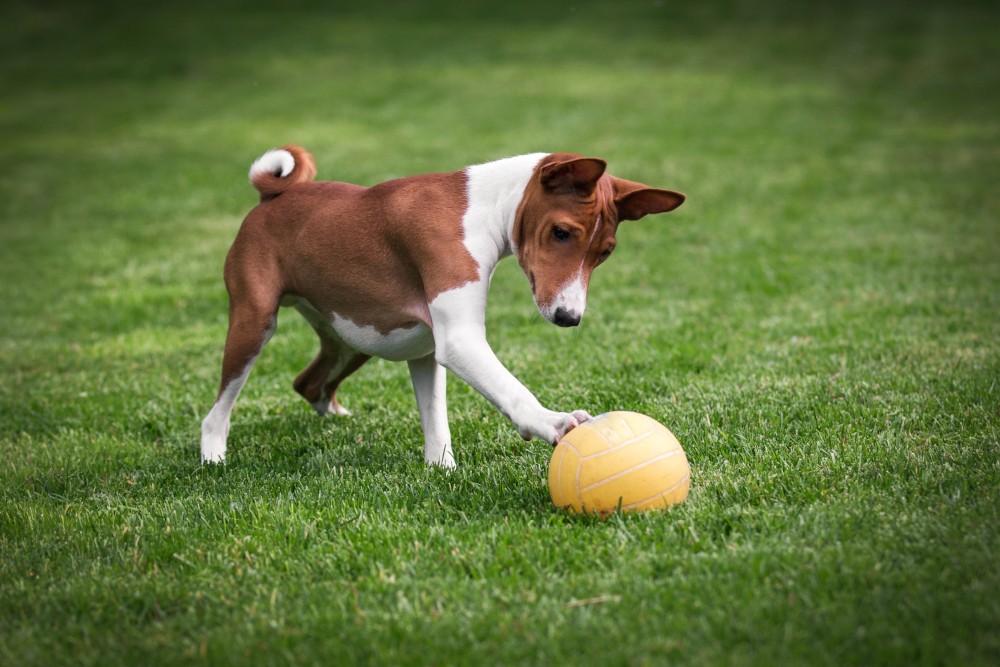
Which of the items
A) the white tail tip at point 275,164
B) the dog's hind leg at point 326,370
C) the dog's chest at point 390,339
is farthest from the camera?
the dog's hind leg at point 326,370

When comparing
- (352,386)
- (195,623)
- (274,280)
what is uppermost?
(274,280)

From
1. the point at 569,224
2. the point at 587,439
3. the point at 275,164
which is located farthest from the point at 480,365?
the point at 275,164

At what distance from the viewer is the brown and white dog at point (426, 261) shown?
4.11 meters

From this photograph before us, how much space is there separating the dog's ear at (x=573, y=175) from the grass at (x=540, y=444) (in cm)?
124

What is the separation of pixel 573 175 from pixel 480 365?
0.83 metres

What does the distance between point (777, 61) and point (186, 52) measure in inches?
508

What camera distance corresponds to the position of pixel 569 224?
4.07m

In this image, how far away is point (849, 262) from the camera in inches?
352

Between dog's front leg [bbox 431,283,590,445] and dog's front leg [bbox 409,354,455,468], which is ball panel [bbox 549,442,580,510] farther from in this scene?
dog's front leg [bbox 409,354,455,468]

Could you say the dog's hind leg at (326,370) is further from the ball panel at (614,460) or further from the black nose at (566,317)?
the ball panel at (614,460)

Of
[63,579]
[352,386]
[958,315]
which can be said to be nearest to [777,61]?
[958,315]

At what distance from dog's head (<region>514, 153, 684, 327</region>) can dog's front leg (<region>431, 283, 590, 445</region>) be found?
11.4 inches

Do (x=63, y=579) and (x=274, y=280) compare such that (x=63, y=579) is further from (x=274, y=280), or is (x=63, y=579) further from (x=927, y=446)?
(x=927, y=446)

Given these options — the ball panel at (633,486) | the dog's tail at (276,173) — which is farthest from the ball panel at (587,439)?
the dog's tail at (276,173)
